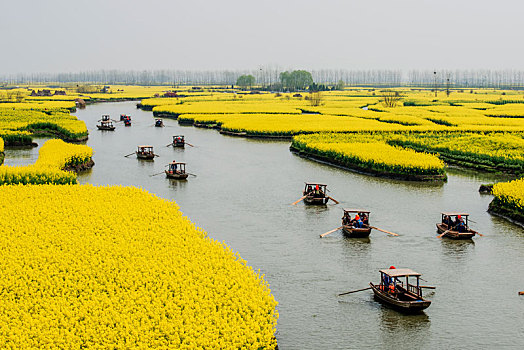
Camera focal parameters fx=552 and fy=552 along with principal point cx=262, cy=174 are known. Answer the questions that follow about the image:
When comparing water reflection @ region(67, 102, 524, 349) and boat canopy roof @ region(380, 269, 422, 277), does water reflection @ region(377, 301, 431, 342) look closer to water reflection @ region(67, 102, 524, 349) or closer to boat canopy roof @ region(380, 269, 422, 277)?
water reflection @ region(67, 102, 524, 349)

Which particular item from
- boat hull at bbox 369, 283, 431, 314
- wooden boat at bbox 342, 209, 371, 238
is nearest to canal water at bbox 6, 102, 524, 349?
boat hull at bbox 369, 283, 431, 314

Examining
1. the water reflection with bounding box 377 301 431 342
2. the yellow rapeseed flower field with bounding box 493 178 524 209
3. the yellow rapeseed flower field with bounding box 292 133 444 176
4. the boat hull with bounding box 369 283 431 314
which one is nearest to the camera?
the water reflection with bounding box 377 301 431 342

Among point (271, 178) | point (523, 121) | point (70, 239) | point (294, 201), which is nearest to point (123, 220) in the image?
point (70, 239)

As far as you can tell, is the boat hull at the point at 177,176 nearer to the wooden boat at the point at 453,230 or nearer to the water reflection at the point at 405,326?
the wooden boat at the point at 453,230

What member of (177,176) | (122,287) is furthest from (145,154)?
(122,287)

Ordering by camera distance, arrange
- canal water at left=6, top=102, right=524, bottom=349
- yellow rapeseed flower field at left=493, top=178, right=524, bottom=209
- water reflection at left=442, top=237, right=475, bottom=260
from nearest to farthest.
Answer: canal water at left=6, top=102, right=524, bottom=349 → water reflection at left=442, top=237, right=475, bottom=260 → yellow rapeseed flower field at left=493, top=178, right=524, bottom=209

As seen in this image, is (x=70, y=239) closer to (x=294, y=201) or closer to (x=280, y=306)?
(x=280, y=306)
